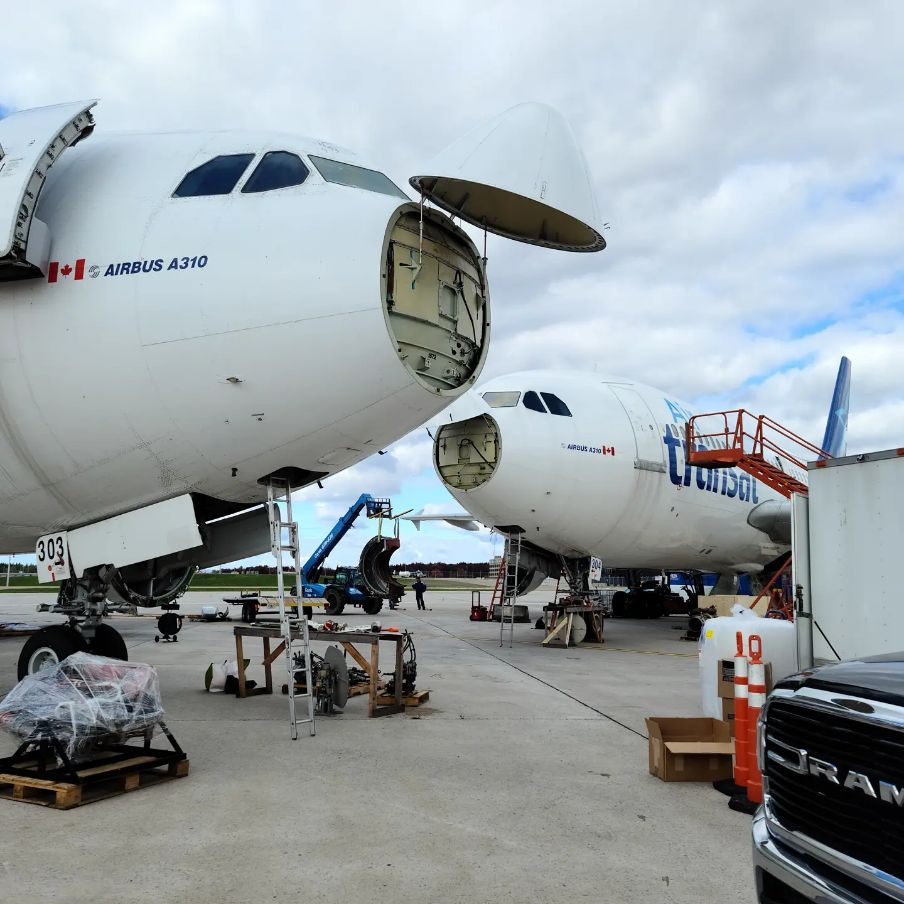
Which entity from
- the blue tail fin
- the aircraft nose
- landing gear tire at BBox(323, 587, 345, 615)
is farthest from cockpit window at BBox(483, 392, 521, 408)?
the blue tail fin

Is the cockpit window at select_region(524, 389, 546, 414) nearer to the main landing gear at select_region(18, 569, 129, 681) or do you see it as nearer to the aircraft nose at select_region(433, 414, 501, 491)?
the aircraft nose at select_region(433, 414, 501, 491)

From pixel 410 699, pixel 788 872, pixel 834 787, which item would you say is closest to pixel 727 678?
pixel 410 699

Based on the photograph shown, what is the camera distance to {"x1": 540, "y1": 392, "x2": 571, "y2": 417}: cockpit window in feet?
46.7

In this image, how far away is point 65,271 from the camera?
591 centimetres

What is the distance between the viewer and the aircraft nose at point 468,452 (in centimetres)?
1367

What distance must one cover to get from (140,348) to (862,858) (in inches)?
202

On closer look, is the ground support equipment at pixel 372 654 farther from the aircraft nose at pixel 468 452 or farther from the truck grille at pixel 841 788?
the aircraft nose at pixel 468 452

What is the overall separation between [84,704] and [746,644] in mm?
5239

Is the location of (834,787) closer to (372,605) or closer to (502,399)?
(502,399)

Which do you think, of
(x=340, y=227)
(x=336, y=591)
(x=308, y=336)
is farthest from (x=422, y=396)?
(x=336, y=591)

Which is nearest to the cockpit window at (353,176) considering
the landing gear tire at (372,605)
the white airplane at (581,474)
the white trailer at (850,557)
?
the white trailer at (850,557)

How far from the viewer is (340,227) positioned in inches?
222

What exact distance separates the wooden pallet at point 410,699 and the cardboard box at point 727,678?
327cm

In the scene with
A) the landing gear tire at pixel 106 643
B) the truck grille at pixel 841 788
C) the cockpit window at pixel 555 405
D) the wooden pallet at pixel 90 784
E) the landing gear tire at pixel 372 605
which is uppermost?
the cockpit window at pixel 555 405
